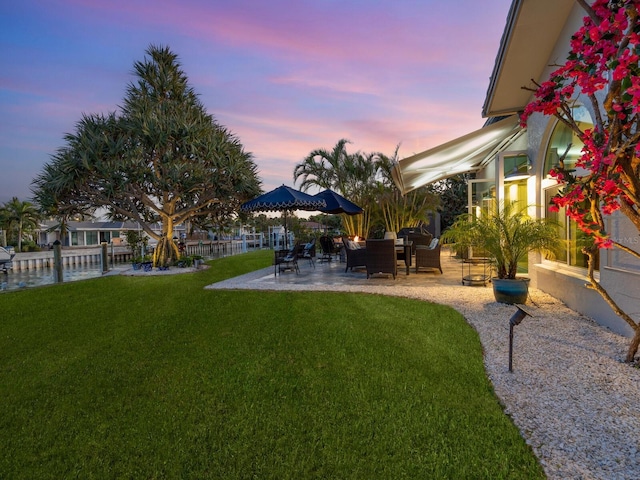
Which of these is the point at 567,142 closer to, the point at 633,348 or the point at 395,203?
the point at 633,348

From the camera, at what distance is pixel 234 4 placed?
10602 millimetres

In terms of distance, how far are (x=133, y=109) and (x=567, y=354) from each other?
1593cm

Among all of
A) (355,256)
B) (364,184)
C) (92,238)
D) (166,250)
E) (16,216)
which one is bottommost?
(355,256)

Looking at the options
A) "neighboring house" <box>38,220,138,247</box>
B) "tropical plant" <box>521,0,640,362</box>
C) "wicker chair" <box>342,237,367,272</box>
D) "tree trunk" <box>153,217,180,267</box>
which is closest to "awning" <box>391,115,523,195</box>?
"wicker chair" <box>342,237,367,272</box>

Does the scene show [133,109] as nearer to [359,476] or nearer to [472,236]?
[472,236]

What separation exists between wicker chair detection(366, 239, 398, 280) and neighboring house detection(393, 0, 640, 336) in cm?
237

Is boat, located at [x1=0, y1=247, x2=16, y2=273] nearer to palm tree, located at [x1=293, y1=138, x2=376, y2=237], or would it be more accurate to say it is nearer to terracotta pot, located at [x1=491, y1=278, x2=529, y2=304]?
palm tree, located at [x1=293, y1=138, x2=376, y2=237]

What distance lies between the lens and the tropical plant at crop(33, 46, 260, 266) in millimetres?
13000

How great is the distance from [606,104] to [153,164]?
1487 cm

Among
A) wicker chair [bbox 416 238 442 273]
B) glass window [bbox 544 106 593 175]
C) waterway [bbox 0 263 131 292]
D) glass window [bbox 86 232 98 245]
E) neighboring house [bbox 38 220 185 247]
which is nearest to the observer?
glass window [bbox 544 106 593 175]

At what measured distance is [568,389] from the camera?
124 inches

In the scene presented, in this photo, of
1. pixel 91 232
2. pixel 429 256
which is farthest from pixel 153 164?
pixel 91 232


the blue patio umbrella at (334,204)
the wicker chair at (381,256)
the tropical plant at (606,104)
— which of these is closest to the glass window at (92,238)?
the blue patio umbrella at (334,204)

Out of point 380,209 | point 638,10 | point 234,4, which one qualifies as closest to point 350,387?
point 638,10
